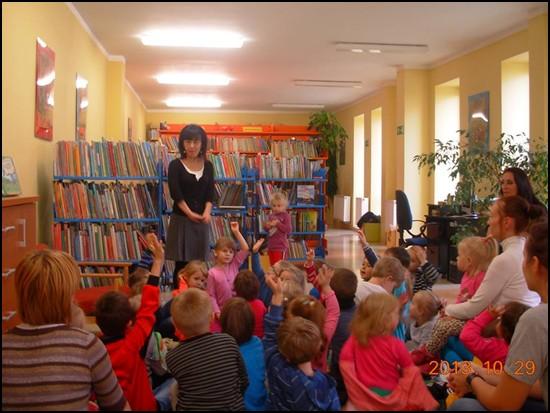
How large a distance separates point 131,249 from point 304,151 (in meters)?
5.25

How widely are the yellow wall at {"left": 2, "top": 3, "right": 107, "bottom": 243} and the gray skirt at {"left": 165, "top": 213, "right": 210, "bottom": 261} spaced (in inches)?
45.1

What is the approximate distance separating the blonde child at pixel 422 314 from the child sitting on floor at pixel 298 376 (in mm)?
1198

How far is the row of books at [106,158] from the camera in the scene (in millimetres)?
5109

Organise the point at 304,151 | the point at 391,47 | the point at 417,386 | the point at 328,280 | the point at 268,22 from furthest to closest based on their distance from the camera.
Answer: the point at 304,151, the point at 391,47, the point at 268,22, the point at 328,280, the point at 417,386

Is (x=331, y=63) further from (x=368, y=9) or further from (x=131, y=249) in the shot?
(x=131, y=249)

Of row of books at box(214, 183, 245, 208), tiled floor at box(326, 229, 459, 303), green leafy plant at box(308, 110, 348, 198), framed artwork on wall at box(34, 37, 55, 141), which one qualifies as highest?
green leafy plant at box(308, 110, 348, 198)

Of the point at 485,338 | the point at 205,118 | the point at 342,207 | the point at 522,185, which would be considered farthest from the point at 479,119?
the point at 205,118

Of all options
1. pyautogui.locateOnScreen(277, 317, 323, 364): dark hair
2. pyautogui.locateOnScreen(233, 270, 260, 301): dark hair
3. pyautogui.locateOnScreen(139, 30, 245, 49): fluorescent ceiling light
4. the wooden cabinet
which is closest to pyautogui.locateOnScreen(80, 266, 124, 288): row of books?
the wooden cabinet

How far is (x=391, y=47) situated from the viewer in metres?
7.15

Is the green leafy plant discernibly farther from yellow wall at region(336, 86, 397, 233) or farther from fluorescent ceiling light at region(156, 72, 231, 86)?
fluorescent ceiling light at region(156, 72, 231, 86)

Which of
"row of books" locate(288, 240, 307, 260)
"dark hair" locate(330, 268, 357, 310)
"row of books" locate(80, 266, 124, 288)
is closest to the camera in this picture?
"dark hair" locate(330, 268, 357, 310)

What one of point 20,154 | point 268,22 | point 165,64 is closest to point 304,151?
point 165,64

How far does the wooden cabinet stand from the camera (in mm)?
2541

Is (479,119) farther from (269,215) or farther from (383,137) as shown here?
(383,137)
